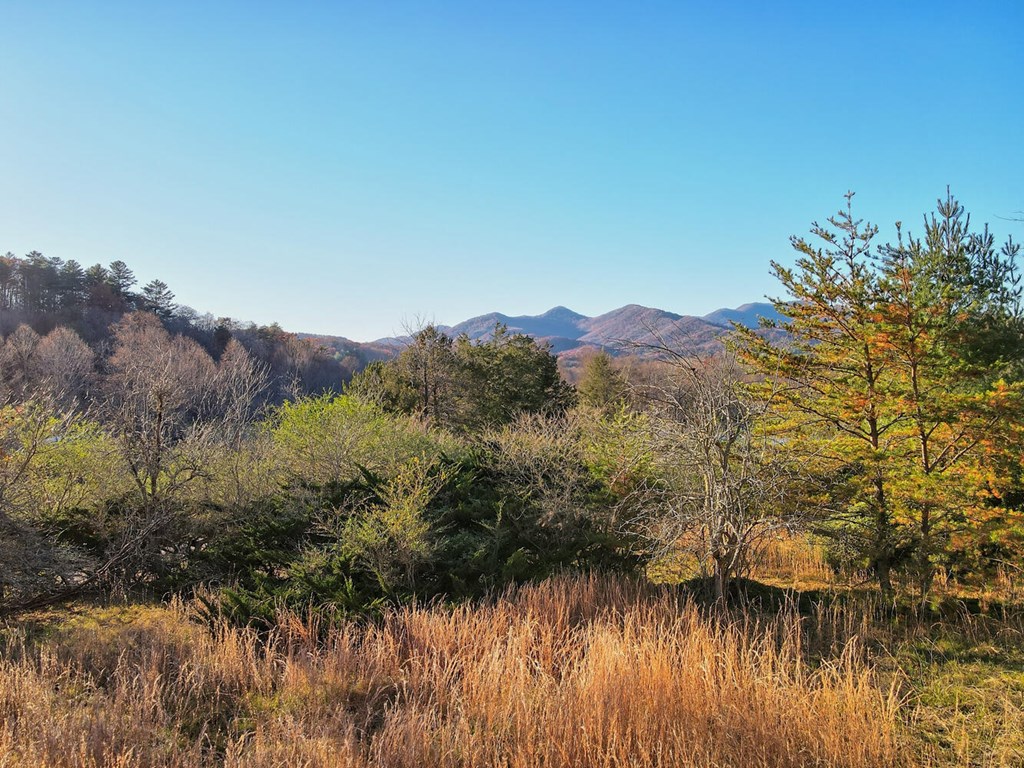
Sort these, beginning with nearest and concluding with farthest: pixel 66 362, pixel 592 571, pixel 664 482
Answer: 1. pixel 592 571
2. pixel 664 482
3. pixel 66 362

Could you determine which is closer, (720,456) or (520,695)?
(520,695)

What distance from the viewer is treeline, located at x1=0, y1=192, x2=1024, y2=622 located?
557 cm

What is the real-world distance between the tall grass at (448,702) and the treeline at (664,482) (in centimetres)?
111

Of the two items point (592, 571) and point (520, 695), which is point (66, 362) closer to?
point (592, 571)

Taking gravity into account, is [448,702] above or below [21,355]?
below

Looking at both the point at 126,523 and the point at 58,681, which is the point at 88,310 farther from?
the point at 58,681

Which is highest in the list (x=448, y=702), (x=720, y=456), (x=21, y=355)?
(x=21, y=355)

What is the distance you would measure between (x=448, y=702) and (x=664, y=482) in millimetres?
4466

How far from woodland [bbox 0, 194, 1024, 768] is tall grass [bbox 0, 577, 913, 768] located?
0.09 ft

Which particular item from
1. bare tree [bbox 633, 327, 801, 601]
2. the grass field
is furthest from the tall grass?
bare tree [bbox 633, 327, 801, 601]

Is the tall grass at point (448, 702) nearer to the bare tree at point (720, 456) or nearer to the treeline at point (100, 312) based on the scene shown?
the bare tree at point (720, 456)

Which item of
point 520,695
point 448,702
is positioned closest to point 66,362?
point 448,702

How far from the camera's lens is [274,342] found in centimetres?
5447

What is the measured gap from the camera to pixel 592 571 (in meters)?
5.91
